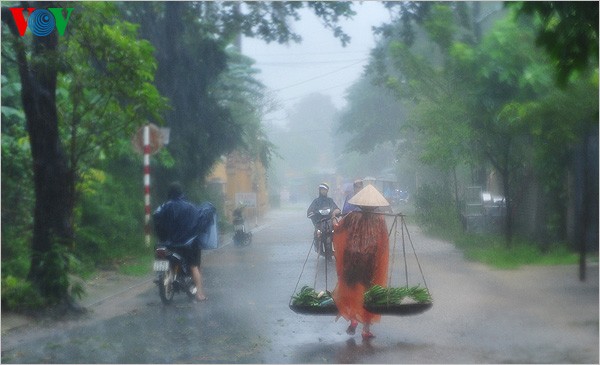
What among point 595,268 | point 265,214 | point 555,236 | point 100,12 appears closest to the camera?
point 100,12

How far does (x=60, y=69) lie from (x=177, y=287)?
3.16 m

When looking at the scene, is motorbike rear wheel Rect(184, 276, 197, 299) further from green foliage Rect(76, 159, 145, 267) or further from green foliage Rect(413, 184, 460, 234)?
green foliage Rect(76, 159, 145, 267)

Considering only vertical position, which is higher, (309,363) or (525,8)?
(525,8)

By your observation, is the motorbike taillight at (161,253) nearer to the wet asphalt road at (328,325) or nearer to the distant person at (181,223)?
the distant person at (181,223)

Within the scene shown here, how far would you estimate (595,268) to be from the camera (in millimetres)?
13875

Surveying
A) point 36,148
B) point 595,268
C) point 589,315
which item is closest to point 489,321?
point 589,315

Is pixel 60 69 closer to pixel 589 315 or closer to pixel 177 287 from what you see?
pixel 177 287

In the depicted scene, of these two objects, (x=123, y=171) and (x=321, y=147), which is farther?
(x=123, y=171)

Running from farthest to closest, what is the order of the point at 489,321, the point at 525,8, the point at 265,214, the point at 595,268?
the point at 265,214 → the point at 595,268 → the point at 489,321 → the point at 525,8

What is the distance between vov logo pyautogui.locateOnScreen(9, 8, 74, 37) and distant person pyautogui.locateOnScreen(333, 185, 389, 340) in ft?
14.5

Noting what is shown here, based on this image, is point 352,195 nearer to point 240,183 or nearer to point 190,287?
point 190,287

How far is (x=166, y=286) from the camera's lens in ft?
39.9

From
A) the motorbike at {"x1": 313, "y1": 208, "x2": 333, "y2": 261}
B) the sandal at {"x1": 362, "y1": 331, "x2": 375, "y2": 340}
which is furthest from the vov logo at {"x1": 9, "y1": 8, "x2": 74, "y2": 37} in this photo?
the sandal at {"x1": 362, "y1": 331, "x2": 375, "y2": 340}

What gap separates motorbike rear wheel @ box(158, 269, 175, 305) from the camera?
12.1 meters
